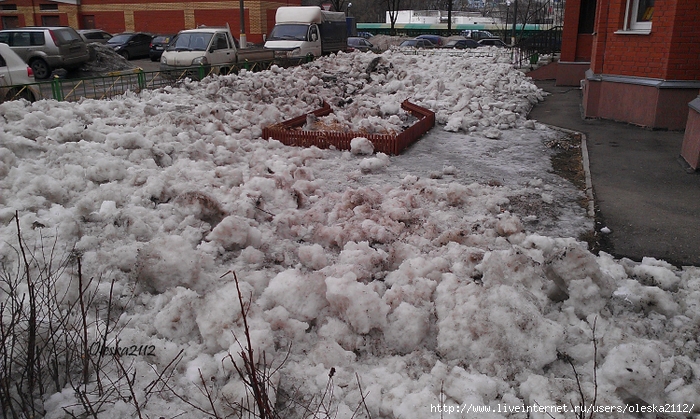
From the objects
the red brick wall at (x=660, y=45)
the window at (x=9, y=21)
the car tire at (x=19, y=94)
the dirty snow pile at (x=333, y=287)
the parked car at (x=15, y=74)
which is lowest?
the dirty snow pile at (x=333, y=287)

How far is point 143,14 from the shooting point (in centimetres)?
4222

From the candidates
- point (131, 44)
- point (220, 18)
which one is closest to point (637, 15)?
point (131, 44)

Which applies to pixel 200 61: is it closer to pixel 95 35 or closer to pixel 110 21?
pixel 95 35

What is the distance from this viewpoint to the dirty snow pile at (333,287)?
3.51 meters

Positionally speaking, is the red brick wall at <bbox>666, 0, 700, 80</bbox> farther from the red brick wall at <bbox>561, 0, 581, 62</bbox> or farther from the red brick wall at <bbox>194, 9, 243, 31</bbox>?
the red brick wall at <bbox>194, 9, 243, 31</bbox>

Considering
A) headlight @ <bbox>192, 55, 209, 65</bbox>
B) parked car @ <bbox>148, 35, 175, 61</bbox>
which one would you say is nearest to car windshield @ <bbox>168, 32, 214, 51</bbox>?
headlight @ <bbox>192, 55, 209, 65</bbox>

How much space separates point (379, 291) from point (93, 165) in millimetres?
4467

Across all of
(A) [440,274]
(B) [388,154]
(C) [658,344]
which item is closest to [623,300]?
(C) [658,344]

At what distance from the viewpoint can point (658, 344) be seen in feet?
13.1

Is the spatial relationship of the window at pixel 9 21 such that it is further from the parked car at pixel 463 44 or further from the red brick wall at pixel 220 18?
the parked car at pixel 463 44

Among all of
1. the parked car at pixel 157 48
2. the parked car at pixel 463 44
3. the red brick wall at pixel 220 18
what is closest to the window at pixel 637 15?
the parked car at pixel 157 48

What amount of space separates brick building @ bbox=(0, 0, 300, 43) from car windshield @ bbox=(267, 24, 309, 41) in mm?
17432

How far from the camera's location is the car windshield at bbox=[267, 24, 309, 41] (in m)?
22.6

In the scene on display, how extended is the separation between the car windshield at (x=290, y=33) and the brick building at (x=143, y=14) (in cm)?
1743
